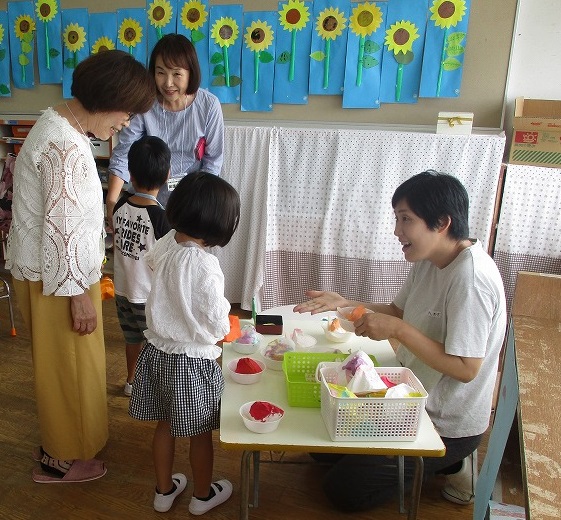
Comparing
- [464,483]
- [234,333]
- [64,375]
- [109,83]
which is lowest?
[464,483]

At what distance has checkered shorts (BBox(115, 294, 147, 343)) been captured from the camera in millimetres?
2082

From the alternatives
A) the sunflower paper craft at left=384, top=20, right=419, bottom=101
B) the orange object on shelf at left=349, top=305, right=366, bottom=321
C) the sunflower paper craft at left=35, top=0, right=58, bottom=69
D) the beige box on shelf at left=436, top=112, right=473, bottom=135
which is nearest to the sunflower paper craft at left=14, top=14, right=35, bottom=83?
the sunflower paper craft at left=35, top=0, right=58, bottom=69

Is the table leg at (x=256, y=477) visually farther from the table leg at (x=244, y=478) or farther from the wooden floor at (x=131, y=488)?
the table leg at (x=244, y=478)

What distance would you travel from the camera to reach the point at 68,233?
148cm

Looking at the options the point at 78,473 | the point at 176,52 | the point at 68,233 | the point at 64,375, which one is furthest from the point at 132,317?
the point at 176,52

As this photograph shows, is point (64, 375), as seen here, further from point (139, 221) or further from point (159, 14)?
point (159, 14)

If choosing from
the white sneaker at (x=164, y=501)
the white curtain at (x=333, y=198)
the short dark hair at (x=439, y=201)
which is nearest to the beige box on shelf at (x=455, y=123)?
the white curtain at (x=333, y=198)

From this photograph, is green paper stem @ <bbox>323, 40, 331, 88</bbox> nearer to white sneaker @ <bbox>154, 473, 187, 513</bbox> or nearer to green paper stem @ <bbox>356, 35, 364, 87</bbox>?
green paper stem @ <bbox>356, 35, 364, 87</bbox>

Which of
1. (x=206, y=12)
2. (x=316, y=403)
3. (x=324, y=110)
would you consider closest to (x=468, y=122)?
(x=324, y=110)

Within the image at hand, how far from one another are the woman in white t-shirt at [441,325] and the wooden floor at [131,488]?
12 centimetres

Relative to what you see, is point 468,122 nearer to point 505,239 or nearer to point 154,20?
point 505,239

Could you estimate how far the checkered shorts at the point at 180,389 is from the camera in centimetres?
145

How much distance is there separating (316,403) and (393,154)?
6.48 ft

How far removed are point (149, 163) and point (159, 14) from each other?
2248mm
